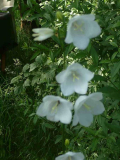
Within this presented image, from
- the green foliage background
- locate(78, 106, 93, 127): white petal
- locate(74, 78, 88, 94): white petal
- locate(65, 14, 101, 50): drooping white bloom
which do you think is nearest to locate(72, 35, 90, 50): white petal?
locate(65, 14, 101, 50): drooping white bloom

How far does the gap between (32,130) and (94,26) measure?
5.17 ft

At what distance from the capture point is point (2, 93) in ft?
8.88

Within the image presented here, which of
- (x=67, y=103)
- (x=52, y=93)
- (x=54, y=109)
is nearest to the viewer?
(x=67, y=103)

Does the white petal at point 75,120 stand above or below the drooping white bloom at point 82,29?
below

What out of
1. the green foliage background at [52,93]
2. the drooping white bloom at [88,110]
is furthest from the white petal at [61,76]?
the green foliage background at [52,93]

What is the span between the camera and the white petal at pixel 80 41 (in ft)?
3.05

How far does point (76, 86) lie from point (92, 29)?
0.20m

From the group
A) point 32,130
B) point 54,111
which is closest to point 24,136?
point 32,130

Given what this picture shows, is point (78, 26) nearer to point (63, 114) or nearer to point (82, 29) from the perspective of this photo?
point (82, 29)

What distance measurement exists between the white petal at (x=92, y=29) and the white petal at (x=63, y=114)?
26 cm

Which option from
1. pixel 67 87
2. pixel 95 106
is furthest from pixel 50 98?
pixel 95 106

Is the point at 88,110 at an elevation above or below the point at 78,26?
below

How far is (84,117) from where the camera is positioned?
3.26 feet

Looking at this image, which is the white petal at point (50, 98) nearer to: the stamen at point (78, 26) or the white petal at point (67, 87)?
the white petal at point (67, 87)
